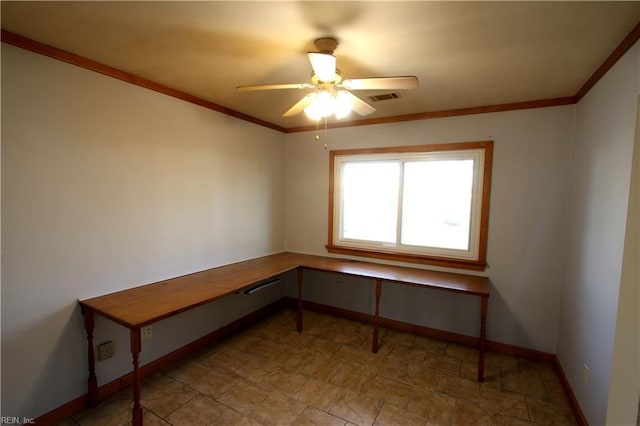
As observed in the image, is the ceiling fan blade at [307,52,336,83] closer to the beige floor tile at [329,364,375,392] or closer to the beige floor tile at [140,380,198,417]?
the beige floor tile at [329,364,375,392]

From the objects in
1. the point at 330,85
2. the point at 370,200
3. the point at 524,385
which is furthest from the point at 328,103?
the point at 524,385

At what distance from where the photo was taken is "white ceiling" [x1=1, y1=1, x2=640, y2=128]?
143 centimetres

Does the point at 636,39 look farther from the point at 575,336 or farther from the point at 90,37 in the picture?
the point at 90,37

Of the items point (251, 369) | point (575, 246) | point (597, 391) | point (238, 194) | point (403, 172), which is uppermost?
point (403, 172)

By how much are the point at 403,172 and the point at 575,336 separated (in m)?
2.07

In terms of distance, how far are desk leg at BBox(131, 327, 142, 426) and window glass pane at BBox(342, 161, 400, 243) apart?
253cm

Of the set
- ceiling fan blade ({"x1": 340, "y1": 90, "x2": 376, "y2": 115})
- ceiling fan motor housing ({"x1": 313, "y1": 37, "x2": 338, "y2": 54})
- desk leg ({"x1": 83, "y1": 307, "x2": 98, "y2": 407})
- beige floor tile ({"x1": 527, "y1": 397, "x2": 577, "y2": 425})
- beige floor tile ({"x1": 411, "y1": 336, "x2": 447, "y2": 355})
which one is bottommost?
Result: beige floor tile ({"x1": 411, "y1": 336, "x2": 447, "y2": 355})

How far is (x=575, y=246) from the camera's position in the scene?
2.40m

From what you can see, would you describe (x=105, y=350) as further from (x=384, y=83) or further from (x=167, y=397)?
(x=384, y=83)

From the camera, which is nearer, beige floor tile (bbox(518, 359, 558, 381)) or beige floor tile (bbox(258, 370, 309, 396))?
beige floor tile (bbox(258, 370, 309, 396))

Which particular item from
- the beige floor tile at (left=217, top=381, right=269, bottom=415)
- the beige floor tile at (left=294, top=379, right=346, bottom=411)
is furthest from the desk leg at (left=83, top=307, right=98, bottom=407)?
the beige floor tile at (left=294, top=379, right=346, bottom=411)

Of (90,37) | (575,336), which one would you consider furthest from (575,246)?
(90,37)

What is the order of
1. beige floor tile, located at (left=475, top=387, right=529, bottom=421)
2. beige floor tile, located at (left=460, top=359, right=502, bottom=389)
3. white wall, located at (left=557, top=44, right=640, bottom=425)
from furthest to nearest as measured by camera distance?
beige floor tile, located at (left=460, top=359, right=502, bottom=389) < beige floor tile, located at (left=475, top=387, right=529, bottom=421) < white wall, located at (left=557, top=44, right=640, bottom=425)

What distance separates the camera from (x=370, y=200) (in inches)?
142
